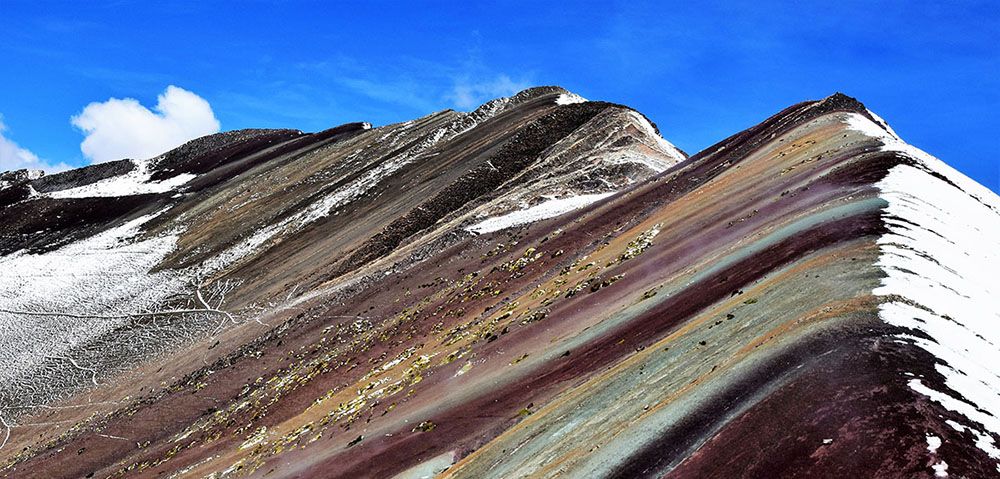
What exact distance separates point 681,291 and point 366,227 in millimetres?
42639

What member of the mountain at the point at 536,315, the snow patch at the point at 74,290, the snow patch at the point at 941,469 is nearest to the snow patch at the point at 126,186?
the mountain at the point at 536,315

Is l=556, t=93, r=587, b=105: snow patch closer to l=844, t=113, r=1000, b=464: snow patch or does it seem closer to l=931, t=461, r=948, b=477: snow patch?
l=844, t=113, r=1000, b=464: snow patch

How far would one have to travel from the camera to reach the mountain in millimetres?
12805

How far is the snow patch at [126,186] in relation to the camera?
94.9m

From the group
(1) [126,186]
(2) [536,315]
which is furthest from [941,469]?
(1) [126,186]

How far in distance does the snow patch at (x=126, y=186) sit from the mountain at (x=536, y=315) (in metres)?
10.3

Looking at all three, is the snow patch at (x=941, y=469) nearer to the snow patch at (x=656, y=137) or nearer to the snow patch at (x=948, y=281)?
the snow patch at (x=948, y=281)

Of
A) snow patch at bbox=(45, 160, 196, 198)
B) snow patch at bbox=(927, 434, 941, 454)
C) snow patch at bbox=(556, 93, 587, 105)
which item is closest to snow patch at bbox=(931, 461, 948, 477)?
snow patch at bbox=(927, 434, 941, 454)

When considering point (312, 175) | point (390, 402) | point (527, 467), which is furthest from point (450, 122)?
point (527, 467)

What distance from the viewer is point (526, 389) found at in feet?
71.4

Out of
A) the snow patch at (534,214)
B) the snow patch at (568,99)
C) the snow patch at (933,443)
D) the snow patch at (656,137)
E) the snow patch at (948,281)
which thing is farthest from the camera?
the snow patch at (568,99)

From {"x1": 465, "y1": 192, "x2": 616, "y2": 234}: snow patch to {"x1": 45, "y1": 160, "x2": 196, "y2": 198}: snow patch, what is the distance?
5819cm

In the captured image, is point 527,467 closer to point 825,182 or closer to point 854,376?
point 854,376

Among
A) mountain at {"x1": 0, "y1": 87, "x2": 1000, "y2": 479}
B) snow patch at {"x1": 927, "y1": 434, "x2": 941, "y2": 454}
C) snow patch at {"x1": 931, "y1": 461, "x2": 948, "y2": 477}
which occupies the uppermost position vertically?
mountain at {"x1": 0, "y1": 87, "x2": 1000, "y2": 479}
